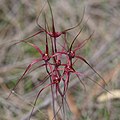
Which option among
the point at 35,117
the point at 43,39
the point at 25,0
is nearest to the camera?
the point at 35,117

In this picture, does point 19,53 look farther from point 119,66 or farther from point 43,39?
point 119,66

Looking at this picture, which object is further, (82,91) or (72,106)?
(82,91)

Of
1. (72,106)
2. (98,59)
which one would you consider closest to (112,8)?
(98,59)

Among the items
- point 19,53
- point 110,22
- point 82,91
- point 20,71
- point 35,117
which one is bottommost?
point 35,117

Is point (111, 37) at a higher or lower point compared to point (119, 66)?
higher

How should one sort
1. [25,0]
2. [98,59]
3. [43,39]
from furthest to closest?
1. [25,0]
2. [43,39]
3. [98,59]

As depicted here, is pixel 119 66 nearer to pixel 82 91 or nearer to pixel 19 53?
pixel 82 91
